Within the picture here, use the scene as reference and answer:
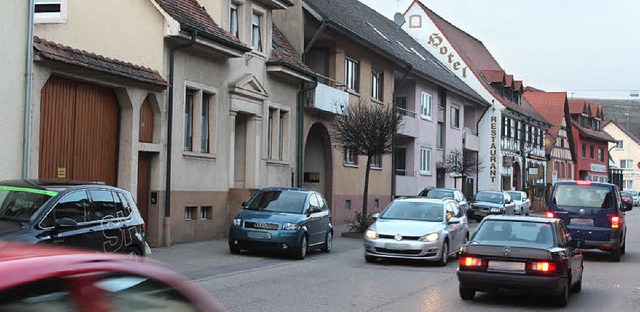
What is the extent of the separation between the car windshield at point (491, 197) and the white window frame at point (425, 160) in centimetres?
371

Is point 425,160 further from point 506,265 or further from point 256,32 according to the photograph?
point 506,265

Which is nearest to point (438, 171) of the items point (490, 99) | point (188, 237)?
point (490, 99)

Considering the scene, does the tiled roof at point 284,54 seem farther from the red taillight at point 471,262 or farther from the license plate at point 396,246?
the red taillight at point 471,262

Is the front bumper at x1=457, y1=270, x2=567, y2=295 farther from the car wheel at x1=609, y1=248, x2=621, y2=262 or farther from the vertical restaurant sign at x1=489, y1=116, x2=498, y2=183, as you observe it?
the vertical restaurant sign at x1=489, y1=116, x2=498, y2=183

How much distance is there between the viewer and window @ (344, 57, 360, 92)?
101ft

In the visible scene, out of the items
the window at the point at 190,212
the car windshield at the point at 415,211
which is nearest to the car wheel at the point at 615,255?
the car windshield at the point at 415,211

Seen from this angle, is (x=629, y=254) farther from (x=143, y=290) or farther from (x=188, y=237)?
(x=143, y=290)

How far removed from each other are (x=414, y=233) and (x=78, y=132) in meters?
7.22

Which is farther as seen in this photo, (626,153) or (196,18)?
(626,153)

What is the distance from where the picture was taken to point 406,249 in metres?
16.7

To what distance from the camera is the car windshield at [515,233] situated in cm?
1173

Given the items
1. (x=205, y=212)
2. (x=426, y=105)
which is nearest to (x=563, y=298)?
(x=205, y=212)

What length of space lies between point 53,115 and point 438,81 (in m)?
27.7

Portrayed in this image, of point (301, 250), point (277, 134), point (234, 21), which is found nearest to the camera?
point (301, 250)
